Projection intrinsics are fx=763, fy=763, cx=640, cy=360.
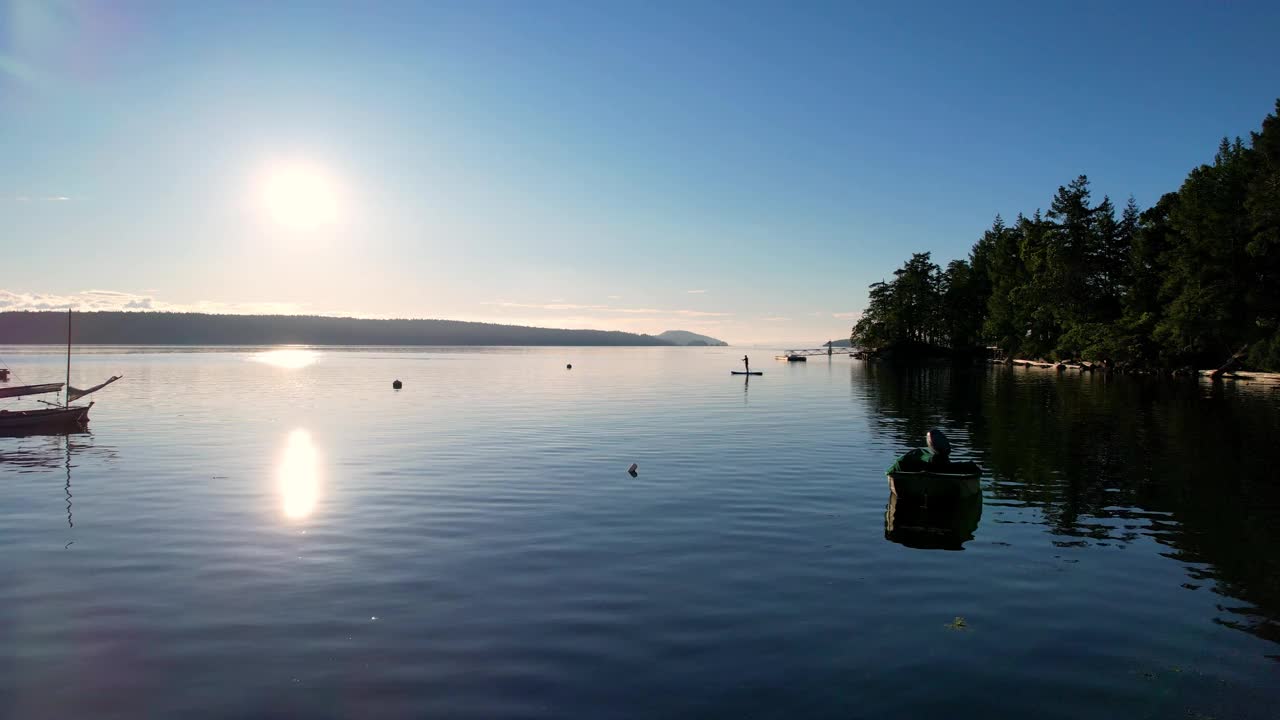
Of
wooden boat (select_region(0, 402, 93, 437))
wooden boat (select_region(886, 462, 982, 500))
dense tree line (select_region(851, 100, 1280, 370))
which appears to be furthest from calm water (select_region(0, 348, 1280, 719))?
dense tree line (select_region(851, 100, 1280, 370))

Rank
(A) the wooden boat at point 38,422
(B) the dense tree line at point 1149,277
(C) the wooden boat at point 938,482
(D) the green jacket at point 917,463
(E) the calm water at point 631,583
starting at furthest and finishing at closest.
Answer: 1. (B) the dense tree line at point 1149,277
2. (A) the wooden boat at point 38,422
3. (D) the green jacket at point 917,463
4. (C) the wooden boat at point 938,482
5. (E) the calm water at point 631,583

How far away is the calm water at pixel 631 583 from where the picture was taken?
443 inches

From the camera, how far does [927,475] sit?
21750mm

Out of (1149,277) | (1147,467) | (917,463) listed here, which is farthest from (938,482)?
(1149,277)

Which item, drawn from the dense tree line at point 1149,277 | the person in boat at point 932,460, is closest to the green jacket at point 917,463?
the person in boat at point 932,460

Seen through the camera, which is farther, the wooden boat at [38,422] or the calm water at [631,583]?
the wooden boat at [38,422]

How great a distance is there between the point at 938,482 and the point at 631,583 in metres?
10.3

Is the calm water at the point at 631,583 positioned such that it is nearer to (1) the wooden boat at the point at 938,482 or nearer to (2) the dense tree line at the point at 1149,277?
(1) the wooden boat at the point at 938,482

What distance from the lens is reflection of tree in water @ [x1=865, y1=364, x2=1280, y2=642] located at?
1897 centimetres

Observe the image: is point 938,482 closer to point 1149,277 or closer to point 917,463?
point 917,463

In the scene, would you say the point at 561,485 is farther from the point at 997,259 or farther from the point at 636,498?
the point at 997,259

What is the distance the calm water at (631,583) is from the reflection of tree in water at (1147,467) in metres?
0.20

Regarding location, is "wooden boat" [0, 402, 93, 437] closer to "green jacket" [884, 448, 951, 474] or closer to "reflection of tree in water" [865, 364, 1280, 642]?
"green jacket" [884, 448, 951, 474]

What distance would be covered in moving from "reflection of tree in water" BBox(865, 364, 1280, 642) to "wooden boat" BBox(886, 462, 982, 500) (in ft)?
8.89
